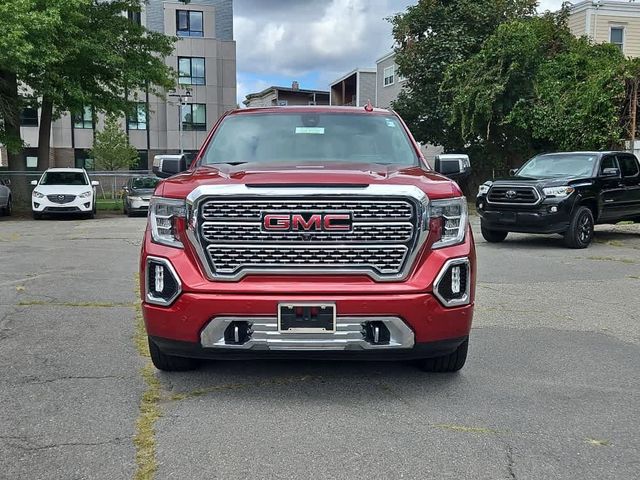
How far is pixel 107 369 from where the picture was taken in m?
4.95

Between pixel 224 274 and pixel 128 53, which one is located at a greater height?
pixel 128 53

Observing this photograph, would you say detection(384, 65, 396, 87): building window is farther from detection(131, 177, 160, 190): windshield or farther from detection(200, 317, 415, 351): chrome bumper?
detection(200, 317, 415, 351): chrome bumper

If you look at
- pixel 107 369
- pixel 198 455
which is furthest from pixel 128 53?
pixel 198 455

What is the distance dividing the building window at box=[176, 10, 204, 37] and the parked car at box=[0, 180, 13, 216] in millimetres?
26180

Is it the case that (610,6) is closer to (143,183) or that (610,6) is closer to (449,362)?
(143,183)

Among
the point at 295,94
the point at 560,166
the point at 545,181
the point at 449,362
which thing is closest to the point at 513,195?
the point at 545,181

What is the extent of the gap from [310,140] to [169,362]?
2.11 meters

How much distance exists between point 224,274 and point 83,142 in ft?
148

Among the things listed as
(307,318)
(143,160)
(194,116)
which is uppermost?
(194,116)

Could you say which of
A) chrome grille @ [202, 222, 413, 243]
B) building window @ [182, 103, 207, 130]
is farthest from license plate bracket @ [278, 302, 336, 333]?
building window @ [182, 103, 207, 130]

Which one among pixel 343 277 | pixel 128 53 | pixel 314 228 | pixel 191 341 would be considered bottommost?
pixel 191 341

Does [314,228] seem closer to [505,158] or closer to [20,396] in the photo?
[20,396]

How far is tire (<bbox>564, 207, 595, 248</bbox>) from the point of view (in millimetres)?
12336

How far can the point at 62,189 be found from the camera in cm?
2119
